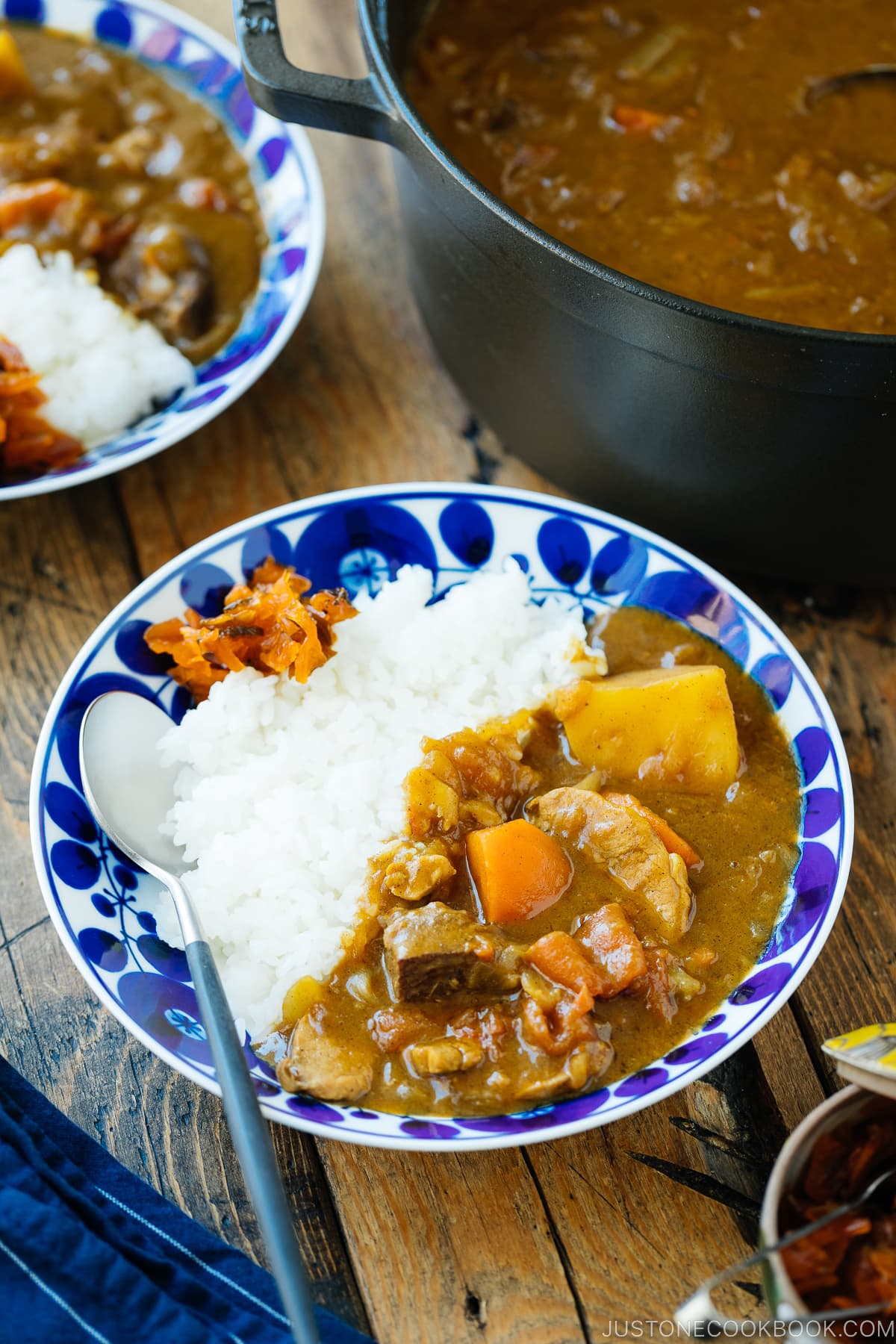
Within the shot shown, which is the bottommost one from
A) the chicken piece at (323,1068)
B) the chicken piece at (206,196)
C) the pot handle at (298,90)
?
the chicken piece at (323,1068)

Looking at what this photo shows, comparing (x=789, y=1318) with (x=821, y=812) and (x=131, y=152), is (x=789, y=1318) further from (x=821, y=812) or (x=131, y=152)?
(x=131, y=152)

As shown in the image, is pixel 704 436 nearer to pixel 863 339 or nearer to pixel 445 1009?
pixel 863 339

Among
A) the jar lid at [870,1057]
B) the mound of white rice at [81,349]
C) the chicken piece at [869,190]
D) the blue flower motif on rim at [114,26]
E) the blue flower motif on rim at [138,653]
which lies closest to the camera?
the jar lid at [870,1057]

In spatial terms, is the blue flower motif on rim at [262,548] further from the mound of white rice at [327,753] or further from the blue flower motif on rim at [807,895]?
the blue flower motif on rim at [807,895]

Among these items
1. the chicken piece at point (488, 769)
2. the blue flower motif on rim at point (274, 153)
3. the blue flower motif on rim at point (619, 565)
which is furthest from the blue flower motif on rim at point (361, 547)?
the blue flower motif on rim at point (274, 153)

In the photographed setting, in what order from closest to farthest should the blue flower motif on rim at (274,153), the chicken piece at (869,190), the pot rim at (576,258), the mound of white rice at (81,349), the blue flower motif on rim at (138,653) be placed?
1. the pot rim at (576,258)
2. the blue flower motif on rim at (138,653)
3. the chicken piece at (869,190)
4. the mound of white rice at (81,349)
5. the blue flower motif on rim at (274,153)

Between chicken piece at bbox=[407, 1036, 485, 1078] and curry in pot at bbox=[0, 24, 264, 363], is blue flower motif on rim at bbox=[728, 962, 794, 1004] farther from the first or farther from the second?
curry in pot at bbox=[0, 24, 264, 363]

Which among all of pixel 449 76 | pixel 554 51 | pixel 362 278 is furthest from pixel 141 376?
pixel 554 51
